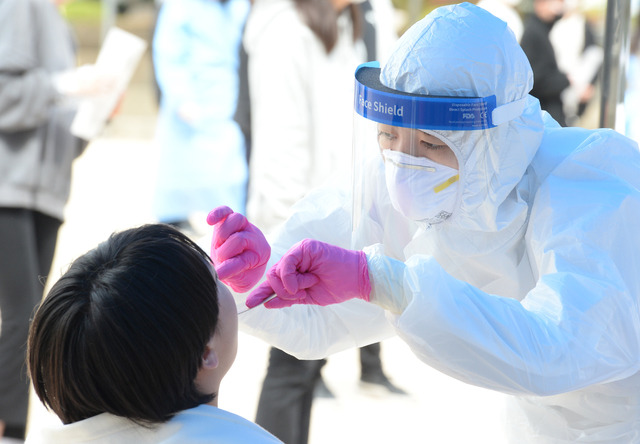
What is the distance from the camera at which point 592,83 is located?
6879 millimetres

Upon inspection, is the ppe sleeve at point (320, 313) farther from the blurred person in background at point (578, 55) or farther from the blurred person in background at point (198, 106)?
the blurred person in background at point (578, 55)

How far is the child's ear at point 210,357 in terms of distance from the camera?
4.67 ft

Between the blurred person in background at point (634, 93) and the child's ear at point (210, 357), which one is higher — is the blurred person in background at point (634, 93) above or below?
below

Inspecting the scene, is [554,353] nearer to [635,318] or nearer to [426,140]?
[635,318]

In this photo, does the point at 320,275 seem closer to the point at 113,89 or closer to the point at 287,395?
the point at 287,395

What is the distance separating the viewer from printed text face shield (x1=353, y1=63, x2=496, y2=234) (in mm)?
1572

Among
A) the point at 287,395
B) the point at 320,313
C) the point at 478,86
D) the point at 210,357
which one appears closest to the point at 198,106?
the point at 287,395

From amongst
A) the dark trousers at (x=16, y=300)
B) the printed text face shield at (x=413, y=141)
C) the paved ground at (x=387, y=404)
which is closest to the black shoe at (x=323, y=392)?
the paved ground at (x=387, y=404)

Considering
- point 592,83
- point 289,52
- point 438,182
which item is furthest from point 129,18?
point 438,182

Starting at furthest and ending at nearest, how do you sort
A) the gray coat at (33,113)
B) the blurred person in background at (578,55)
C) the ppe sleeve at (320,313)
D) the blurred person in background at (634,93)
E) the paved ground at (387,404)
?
the blurred person in background at (578,55) → the blurred person in background at (634,93) → the gray coat at (33,113) → the paved ground at (387,404) → the ppe sleeve at (320,313)

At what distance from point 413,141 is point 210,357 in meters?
0.55

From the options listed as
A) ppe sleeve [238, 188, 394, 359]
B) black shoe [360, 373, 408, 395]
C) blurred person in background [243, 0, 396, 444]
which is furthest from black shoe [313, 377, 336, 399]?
ppe sleeve [238, 188, 394, 359]

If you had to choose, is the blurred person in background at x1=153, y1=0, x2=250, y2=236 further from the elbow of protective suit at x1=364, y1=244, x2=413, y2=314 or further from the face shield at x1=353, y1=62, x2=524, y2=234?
the elbow of protective suit at x1=364, y1=244, x2=413, y2=314

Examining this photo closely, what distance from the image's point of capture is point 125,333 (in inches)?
51.3
